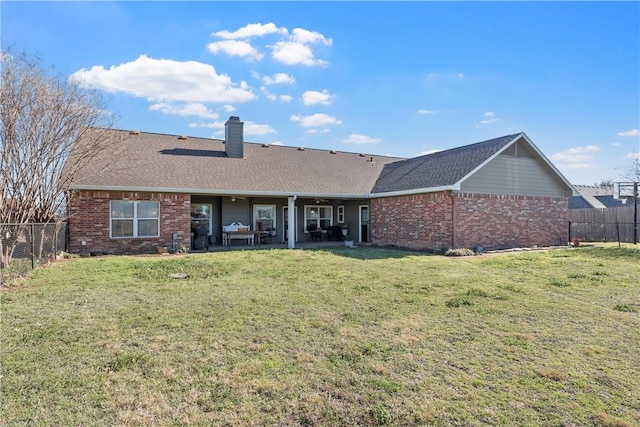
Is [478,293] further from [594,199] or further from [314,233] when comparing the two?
[594,199]

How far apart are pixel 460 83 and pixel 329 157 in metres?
8.59

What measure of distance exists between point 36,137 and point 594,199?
42944mm

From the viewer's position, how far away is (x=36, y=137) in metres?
10.3

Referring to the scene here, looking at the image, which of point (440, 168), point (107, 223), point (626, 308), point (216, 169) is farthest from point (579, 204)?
point (107, 223)

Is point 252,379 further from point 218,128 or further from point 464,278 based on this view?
point 218,128

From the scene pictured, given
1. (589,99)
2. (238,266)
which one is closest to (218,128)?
(238,266)

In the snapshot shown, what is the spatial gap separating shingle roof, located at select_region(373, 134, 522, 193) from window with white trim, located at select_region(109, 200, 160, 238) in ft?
32.1

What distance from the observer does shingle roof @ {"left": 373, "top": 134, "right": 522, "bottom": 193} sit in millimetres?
14748

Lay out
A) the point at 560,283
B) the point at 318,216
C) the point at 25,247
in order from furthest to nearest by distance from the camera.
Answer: the point at 318,216
the point at 25,247
the point at 560,283

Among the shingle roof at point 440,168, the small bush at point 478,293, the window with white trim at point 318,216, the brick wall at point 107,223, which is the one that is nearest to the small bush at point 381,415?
the small bush at point 478,293

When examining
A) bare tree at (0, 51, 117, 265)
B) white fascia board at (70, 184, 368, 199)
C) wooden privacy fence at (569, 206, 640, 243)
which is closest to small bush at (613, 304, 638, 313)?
white fascia board at (70, 184, 368, 199)

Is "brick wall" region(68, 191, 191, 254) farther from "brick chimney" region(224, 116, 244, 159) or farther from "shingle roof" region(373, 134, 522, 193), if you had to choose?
"shingle roof" region(373, 134, 522, 193)

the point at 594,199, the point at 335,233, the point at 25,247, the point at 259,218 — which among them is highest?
the point at 594,199

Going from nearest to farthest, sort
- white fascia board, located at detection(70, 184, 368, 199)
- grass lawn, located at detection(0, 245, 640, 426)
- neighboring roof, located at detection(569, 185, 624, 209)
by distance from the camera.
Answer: grass lawn, located at detection(0, 245, 640, 426) < white fascia board, located at detection(70, 184, 368, 199) < neighboring roof, located at detection(569, 185, 624, 209)
